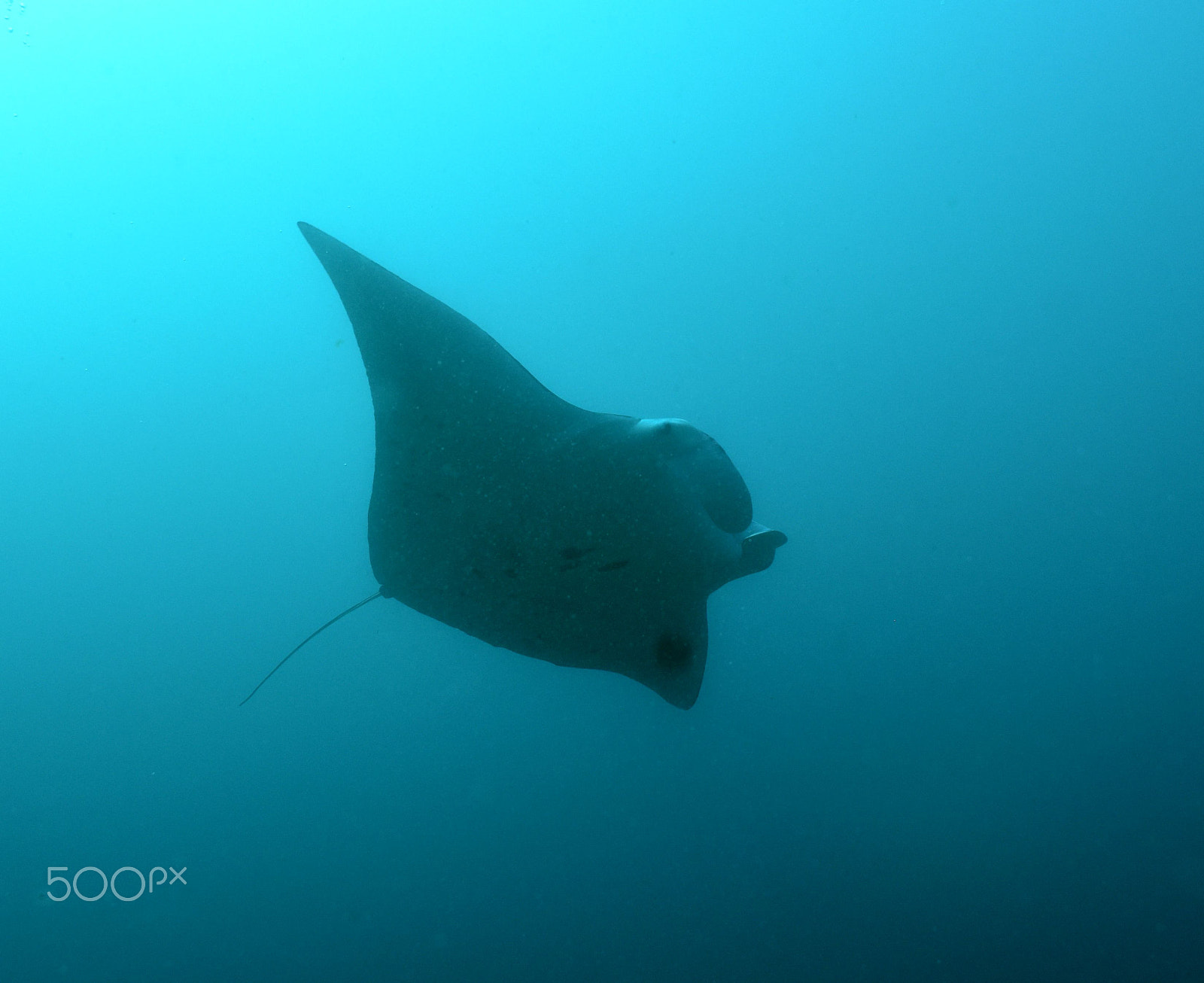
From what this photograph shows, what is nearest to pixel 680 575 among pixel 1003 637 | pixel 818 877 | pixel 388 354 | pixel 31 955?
pixel 388 354

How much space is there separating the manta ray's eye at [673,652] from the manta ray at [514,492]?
0.14m

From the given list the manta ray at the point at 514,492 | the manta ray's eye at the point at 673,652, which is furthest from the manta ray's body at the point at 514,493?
the manta ray's eye at the point at 673,652

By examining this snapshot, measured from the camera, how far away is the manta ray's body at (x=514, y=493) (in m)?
2.03

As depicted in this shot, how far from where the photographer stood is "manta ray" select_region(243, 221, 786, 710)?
2.03 m

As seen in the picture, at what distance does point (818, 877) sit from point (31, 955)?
781cm

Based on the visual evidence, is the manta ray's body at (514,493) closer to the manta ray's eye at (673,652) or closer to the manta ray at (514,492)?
the manta ray at (514,492)

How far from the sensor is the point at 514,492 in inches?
83.0

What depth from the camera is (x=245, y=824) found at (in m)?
6.60

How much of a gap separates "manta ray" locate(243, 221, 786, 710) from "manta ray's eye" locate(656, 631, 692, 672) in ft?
0.47

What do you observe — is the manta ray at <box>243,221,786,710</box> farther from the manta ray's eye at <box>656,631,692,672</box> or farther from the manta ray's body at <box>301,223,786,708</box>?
the manta ray's eye at <box>656,631,692,672</box>

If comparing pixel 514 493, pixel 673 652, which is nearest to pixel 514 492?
pixel 514 493

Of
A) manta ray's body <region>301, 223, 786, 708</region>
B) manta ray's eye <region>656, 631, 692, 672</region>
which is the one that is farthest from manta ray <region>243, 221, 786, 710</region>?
manta ray's eye <region>656, 631, 692, 672</region>

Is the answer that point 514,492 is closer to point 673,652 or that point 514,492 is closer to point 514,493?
point 514,493

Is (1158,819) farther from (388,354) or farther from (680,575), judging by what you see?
(388,354)
